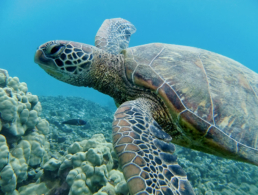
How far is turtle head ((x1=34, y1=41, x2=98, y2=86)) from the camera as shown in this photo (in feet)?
8.43

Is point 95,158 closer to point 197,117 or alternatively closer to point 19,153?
point 19,153

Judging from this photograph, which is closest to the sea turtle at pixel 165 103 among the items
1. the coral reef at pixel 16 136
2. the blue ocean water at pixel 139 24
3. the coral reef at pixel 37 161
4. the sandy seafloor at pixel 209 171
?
the coral reef at pixel 37 161

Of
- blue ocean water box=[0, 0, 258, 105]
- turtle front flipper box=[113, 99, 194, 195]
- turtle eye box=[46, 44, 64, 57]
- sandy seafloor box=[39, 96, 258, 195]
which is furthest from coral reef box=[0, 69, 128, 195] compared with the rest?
blue ocean water box=[0, 0, 258, 105]

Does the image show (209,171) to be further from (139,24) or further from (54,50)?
(139,24)

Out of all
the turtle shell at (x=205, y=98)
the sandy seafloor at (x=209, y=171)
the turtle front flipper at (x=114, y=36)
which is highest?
the turtle front flipper at (x=114, y=36)

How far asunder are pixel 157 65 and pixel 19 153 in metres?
2.51

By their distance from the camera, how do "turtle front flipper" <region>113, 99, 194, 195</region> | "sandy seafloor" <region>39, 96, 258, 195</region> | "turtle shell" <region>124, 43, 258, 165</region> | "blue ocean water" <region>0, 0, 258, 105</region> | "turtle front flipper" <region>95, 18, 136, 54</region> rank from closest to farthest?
"turtle front flipper" <region>113, 99, 194, 195</region> → "turtle shell" <region>124, 43, 258, 165</region> → "turtle front flipper" <region>95, 18, 136, 54</region> → "sandy seafloor" <region>39, 96, 258, 195</region> → "blue ocean water" <region>0, 0, 258, 105</region>

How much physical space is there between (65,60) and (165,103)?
5.70 ft

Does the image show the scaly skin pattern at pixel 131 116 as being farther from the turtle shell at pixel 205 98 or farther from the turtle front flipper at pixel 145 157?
the turtle shell at pixel 205 98

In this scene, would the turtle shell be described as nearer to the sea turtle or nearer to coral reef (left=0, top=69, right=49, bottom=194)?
the sea turtle

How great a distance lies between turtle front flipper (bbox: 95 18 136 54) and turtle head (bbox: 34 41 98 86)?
0.90 metres

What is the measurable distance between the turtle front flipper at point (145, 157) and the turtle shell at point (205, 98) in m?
0.44

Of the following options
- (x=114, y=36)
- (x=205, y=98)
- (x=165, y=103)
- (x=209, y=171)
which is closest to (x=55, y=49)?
(x=114, y=36)

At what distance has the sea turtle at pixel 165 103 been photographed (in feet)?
4.92
